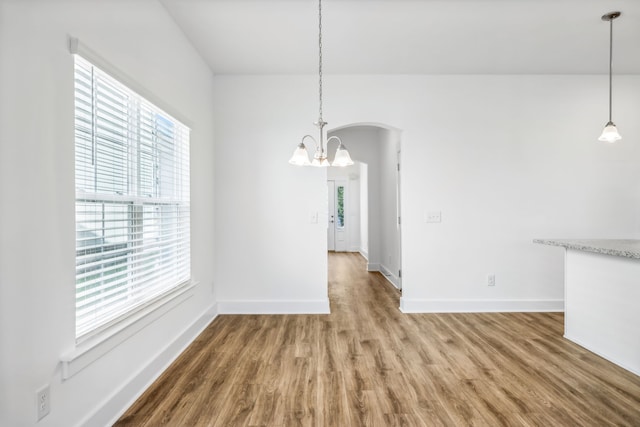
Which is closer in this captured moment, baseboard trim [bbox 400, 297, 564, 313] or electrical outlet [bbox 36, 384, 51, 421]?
electrical outlet [bbox 36, 384, 51, 421]

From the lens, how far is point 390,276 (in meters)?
5.58

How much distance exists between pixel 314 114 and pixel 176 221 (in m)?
1.98

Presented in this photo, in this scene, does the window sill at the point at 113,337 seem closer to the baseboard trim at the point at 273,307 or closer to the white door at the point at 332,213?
the baseboard trim at the point at 273,307

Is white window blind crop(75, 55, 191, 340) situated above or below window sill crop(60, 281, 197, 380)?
above

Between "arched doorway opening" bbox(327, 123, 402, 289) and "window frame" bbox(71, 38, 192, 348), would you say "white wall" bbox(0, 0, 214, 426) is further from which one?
"arched doorway opening" bbox(327, 123, 402, 289)

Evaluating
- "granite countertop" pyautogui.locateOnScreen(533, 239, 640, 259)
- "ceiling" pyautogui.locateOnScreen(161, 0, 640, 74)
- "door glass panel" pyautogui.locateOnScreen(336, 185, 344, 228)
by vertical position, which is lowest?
→ "granite countertop" pyautogui.locateOnScreen(533, 239, 640, 259)

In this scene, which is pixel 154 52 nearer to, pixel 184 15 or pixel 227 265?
pixel 184 15

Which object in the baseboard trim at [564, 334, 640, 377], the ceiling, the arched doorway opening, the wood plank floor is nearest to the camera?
the wood plank floor

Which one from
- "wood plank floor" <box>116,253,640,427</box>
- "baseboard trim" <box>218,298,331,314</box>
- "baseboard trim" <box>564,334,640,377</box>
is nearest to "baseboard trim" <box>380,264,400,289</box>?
"wood plank floor" <box>116,253,640,427</box>

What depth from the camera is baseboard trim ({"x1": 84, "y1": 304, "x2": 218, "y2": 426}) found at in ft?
5.74

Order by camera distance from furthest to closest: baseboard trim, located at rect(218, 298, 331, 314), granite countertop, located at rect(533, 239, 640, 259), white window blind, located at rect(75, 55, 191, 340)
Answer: baseboard trim, located at rect(218, 298, 331, 314) < granite countertop, located at rect(533, 239, 640, 259) < white window blind, located at rect(75, 55, 191, 340)

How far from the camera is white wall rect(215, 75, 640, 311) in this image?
3.81 meters

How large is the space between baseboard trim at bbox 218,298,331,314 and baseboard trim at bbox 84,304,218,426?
2.07 feet

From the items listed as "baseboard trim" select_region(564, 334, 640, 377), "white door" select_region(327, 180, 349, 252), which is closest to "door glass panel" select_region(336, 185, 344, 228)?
"white door" select_region(327, 180, 349, 252)
